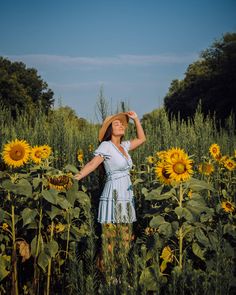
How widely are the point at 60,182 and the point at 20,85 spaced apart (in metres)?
26.9

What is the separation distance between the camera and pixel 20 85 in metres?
28.4

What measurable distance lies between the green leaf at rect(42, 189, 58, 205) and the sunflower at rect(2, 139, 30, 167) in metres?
0.52

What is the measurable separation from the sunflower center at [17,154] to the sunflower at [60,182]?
0.37 meters

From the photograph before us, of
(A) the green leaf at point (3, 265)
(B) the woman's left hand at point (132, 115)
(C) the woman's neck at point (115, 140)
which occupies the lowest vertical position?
(A) the green leaf at point (3, 265)

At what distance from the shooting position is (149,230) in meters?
3.21

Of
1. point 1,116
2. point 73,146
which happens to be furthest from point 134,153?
point 1,116

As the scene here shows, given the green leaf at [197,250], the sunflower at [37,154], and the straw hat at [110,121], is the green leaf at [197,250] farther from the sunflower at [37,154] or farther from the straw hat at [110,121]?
the straw hat at [110,121]

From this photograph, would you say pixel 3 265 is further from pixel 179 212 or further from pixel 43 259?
pixel 179 212

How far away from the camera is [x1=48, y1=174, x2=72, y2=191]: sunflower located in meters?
2.74

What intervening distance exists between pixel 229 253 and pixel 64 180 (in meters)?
1.17

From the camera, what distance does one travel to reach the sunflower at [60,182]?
108 inches

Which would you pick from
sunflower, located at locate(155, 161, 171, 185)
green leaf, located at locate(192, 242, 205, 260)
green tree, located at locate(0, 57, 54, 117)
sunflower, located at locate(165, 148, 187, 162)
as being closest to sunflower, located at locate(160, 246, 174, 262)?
green leaf, located at locate(192, 242, 205, 260)

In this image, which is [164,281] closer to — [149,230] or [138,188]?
[149,230]

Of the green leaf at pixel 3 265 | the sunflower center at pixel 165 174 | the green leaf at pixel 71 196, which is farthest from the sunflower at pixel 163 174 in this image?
the green leaf at pixel 3 265
